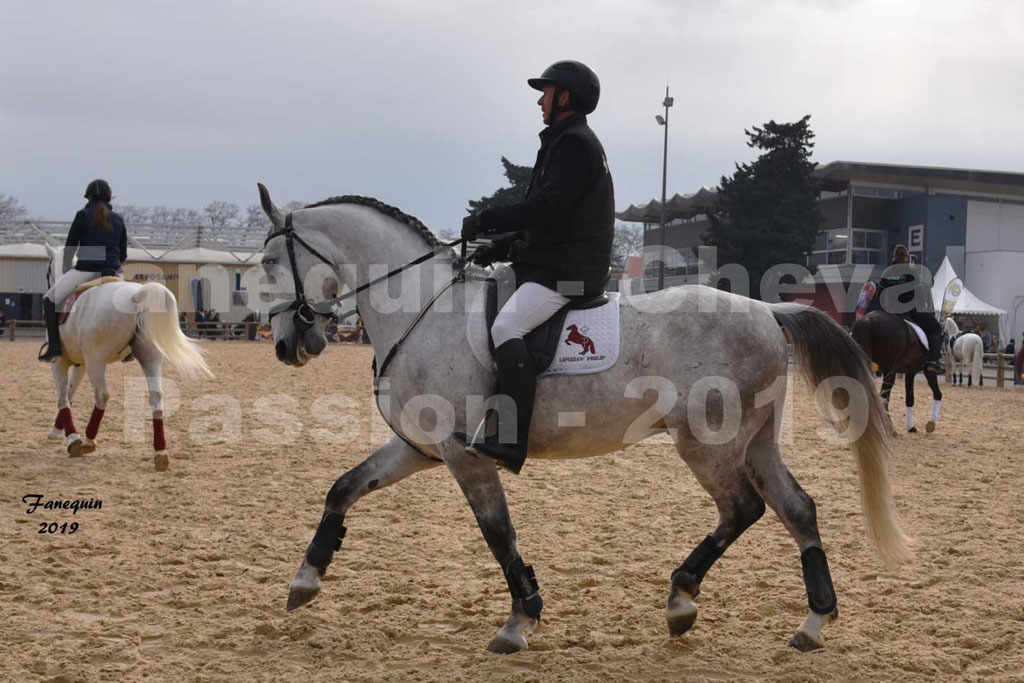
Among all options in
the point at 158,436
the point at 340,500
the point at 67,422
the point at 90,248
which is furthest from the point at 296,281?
the point at 67,422

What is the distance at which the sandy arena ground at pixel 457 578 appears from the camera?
416 cm

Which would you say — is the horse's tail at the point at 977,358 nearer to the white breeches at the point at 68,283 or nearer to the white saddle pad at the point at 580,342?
the white breeches at the point at 68,283

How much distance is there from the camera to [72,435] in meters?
9.12

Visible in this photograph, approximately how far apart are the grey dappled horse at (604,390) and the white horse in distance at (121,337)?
484 centimetres

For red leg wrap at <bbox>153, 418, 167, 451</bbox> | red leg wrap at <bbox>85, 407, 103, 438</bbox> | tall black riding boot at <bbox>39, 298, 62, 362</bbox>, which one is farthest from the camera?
tall black riding boot at <bbox>39, 298, 62, 362</bbox>

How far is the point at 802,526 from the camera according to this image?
4.57 meters

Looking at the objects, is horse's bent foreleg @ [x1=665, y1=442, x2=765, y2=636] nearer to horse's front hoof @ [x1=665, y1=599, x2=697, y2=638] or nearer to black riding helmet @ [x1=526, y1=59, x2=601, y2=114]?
horse's front hoof @ [x1=665, y1=599, x2=697, y2=638]

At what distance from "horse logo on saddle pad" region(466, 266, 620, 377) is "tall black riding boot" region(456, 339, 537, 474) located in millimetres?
116

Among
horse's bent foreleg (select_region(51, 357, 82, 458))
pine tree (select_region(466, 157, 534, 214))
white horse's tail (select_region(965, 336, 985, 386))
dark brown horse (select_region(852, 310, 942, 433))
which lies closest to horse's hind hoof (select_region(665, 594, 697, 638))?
pine tree (select_region(466, 157, 534, 214))

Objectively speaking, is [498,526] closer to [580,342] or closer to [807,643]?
[580,342]

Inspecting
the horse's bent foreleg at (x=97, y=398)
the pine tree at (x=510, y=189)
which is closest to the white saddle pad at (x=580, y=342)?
the pine tree at (x=510, y=189)

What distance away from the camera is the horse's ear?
4.62 m

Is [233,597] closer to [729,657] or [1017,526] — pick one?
[729,657]

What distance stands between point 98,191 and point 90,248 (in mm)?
618
